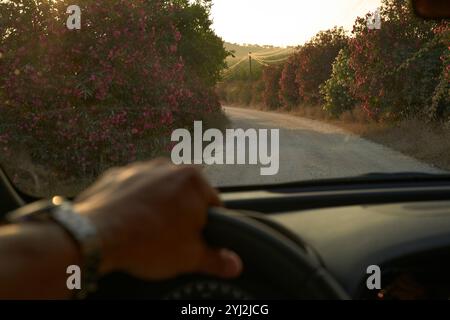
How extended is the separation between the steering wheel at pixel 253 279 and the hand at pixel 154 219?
113mm

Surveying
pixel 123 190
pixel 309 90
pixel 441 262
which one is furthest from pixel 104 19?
pixel 309 90

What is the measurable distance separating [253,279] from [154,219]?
0.42 meters

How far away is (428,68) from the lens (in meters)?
18.3

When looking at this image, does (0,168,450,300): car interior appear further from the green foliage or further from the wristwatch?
the green foliage

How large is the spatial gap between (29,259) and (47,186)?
5.87m

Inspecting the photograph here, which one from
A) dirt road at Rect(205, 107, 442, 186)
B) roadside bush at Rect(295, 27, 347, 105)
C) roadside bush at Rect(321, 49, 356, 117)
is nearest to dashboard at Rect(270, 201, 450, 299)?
dirt road at Rect(205, 107, 442, 186)

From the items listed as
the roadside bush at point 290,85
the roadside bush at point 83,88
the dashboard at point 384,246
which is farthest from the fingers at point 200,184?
the roadside bush at point 290,85

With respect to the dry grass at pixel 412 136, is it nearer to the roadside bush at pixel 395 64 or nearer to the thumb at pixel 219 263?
the roadside bush at pixel 395 64

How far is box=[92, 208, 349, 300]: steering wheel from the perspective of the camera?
4.37 ft

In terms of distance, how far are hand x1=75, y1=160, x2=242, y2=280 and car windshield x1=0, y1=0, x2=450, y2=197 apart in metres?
1.62

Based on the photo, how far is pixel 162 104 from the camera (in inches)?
442

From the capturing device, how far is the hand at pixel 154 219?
105cm

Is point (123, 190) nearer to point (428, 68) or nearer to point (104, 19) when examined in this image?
point (104, 19)

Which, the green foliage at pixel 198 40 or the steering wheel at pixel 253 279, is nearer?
the steering wheel at pixel 253 279
